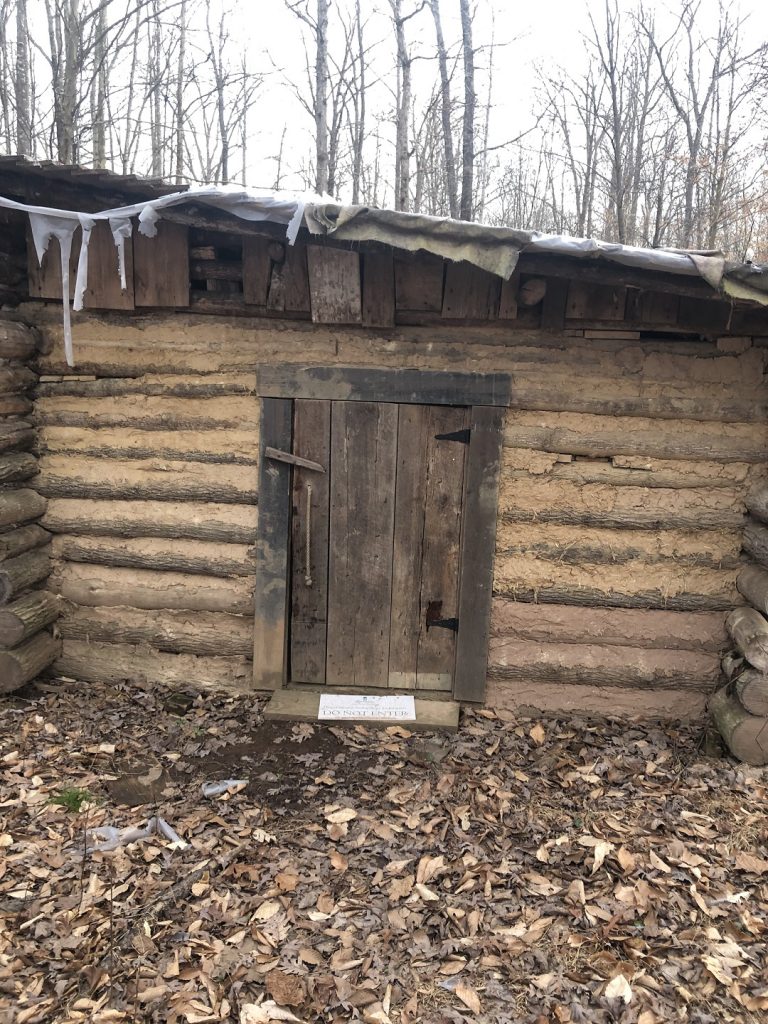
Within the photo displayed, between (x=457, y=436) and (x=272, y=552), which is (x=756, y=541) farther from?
(x=272, y=552)

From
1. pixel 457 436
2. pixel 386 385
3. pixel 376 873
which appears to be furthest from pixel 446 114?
pixel 376 873

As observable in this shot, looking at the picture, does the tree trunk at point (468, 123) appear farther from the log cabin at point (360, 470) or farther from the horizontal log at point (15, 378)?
the horizontal log at point (15, 378)

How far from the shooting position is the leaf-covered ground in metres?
2.63

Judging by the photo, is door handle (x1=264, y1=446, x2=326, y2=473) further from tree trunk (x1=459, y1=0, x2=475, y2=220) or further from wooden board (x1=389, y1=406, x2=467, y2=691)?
tree trunk (x1=459, y1=0, x2=475, y2=220)

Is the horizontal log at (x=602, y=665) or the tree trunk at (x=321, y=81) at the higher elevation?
the tree trunk at (x=321, y=81)

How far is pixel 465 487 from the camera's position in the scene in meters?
4.57

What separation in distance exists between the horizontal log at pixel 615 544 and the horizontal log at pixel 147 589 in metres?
1.92

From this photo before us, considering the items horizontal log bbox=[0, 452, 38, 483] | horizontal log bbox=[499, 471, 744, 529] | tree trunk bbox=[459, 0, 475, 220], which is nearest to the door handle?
horizontal log bbox=[499, 471, 744, 529]

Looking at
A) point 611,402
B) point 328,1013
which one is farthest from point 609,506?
point 328,1013

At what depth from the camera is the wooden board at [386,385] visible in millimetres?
4449

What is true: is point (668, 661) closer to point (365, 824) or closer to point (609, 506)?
point (609, 506)

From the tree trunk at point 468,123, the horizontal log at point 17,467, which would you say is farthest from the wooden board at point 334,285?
the tree trunk at point 468,123

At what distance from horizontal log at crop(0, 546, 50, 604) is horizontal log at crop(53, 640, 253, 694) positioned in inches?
23.1

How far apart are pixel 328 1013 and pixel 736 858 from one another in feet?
7.11
